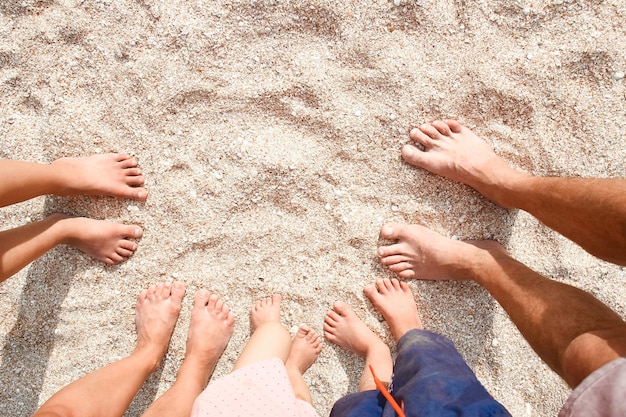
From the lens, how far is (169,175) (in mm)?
1726

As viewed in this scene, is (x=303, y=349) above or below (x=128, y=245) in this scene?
below

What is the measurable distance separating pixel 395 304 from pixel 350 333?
0.64 ft

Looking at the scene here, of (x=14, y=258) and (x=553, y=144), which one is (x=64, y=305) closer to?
(x=14, y=258)

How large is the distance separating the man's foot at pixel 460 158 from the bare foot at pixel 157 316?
38.9 inches

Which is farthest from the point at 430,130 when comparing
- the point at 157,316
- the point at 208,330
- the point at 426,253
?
the point at 157,316

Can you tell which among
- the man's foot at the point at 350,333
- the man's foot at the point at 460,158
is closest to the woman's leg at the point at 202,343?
the man's foot at the point at 350,333

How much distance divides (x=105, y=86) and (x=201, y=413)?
114 centimetres

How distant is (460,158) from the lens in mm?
1658

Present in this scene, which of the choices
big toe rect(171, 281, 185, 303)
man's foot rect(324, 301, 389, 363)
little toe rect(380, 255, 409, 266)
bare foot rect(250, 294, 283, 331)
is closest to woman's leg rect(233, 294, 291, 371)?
bare foot rect(250, 294, 283, 331)

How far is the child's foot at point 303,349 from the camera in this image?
1.77 meters

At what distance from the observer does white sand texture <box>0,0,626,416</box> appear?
1679 mm

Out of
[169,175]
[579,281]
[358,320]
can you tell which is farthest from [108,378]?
[579,281]

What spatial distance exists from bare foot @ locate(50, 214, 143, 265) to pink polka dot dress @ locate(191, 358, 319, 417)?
1.91 feet

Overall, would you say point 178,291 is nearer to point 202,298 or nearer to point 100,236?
point 202,298
